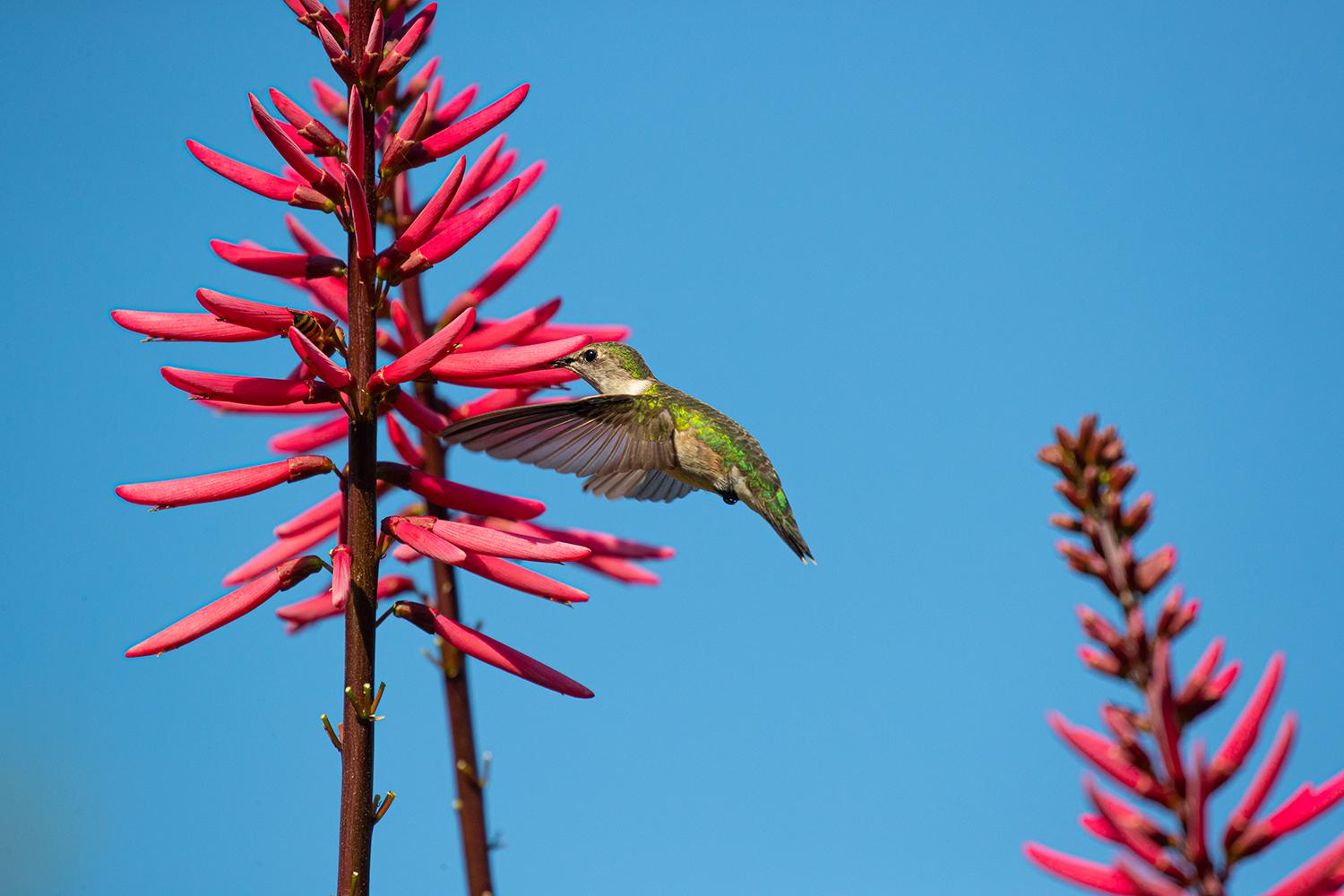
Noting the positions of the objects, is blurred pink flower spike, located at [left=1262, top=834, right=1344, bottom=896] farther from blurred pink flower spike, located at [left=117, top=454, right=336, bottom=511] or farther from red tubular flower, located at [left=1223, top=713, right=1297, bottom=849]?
blurred pink flower spike, located at [left=117, top=454, right=336, bottom=511]

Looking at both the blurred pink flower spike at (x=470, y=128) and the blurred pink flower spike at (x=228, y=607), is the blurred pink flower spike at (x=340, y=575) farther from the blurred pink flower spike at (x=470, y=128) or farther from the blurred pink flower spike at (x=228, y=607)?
the blurred pink flower spike at (x=470, y=128)

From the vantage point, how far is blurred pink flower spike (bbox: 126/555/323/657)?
8.79 feet

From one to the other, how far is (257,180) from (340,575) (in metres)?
0.91

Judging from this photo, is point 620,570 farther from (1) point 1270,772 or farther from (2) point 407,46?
(1) point 1270,772

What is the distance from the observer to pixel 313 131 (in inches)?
117

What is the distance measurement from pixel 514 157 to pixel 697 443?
1.82 metres

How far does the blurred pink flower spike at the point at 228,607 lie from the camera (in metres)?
2.68

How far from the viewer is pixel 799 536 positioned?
5.36 meters

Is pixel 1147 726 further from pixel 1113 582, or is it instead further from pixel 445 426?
pixel 445 426

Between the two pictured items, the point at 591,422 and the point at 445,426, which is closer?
the point at 445,426

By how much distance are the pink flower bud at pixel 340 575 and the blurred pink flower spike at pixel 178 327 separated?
1.67 ft

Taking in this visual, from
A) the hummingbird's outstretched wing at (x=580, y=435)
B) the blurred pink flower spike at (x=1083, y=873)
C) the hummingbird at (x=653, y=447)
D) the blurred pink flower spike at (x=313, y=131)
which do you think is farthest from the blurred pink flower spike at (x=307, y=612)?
the blurred pink flower spike at (x=1083, y=873)

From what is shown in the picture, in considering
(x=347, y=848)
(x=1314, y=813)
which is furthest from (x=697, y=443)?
(x=1314, y=813)

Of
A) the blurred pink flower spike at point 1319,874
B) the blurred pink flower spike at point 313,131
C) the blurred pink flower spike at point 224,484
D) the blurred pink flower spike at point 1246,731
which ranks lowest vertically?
the blurred pink flower spike at point 1319,874
